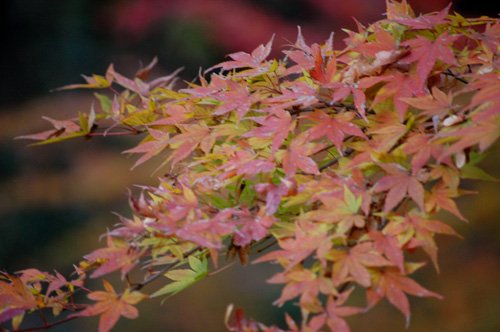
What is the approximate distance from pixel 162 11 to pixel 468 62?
2.41m

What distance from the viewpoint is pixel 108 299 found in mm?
585

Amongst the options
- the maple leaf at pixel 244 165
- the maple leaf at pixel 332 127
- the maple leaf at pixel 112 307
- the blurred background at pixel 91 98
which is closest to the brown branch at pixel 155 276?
the maple leaf at pixel 112 307

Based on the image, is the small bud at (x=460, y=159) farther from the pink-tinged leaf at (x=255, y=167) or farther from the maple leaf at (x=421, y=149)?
the pink-tinged leaf at (x=255, y=167)

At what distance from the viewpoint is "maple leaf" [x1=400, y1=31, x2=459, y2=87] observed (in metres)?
0.59

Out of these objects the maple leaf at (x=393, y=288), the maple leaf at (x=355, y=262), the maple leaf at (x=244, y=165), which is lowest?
the maple leaf at (x=393, y=288)

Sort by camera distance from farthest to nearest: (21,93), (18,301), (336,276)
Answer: (21,93) < (18,301) < (336,276)

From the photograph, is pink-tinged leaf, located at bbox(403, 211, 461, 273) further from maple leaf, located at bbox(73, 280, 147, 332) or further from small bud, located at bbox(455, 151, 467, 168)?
maple leaf, located at bbox(73, 280, 147, 332)

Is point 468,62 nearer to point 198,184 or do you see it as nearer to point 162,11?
point 198,184

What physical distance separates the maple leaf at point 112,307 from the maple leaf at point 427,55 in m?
0.47

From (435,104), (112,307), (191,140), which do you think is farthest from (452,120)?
(112,307)

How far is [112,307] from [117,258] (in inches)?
2.9

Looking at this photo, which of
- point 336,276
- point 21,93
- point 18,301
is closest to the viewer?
point 336,276

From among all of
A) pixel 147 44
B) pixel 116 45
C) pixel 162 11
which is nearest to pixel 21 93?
pixel 116 45

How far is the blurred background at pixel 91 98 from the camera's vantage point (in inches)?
78.2
